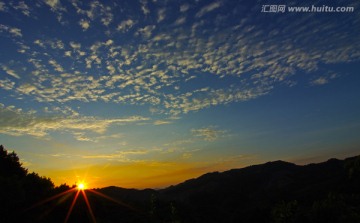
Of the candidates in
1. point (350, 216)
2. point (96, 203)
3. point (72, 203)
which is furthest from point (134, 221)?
point (350, 216)

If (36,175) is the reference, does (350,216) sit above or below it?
below

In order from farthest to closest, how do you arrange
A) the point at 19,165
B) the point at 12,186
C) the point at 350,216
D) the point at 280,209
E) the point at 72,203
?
the point at 19,165
the point at 72,203
the point at 12,186
the point at 280,209
the point at 350,216

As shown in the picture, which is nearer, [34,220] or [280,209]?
[34,220]

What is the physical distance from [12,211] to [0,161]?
36.9m

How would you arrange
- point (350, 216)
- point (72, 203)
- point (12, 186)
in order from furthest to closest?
point (72, 203)
point (12, 186)
point (350, 216)

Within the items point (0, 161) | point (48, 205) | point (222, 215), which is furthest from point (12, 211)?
point (222, 215)

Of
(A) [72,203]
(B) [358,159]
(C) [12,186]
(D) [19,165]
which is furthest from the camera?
(D) [19,165]

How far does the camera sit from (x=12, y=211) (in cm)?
4797

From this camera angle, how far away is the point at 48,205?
54.9 meters

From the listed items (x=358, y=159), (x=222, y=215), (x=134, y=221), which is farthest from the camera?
(x=222, y=215)

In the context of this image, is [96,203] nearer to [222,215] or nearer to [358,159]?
[358,159]

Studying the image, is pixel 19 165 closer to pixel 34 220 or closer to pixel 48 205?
pixel 48 205

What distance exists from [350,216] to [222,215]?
128658mm

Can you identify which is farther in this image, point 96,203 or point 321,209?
point 96,203
